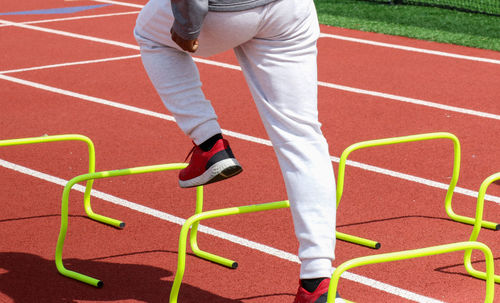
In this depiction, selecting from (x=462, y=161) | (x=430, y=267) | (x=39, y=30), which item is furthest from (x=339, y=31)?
(x=430, y=267)

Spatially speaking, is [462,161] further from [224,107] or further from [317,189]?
[317,189]

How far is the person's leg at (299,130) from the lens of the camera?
3.63 m

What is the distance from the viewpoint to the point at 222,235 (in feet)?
17.7

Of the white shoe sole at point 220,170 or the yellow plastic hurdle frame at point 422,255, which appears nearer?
the yellow plastic hurdle frame at point 422,255

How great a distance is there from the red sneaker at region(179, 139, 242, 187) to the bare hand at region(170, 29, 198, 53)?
1.81 feet

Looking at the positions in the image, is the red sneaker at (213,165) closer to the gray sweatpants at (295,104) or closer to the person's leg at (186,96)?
the person's leg at (186,96)

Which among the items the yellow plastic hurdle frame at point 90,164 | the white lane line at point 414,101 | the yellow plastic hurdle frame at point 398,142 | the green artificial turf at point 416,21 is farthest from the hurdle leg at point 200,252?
the green artificial turf at point 416,21

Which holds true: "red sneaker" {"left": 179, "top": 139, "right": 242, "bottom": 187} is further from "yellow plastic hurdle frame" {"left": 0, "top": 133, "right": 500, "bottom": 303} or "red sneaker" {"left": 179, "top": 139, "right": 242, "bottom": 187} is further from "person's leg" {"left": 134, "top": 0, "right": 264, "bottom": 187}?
"yellow plastic hurdle frame" {"left": 0, "top": 133, "right": 500, "bottom": 303}

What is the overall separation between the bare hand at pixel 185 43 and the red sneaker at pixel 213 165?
55 cm

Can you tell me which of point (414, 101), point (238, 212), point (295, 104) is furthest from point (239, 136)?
point (295, 104)

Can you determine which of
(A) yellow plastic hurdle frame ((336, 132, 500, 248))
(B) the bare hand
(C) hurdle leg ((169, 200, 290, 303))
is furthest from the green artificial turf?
(B) the bare hand

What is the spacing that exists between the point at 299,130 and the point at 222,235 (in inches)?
74.6

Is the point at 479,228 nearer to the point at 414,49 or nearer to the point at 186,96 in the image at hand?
the point at 186,96

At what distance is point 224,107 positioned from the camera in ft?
28.7
